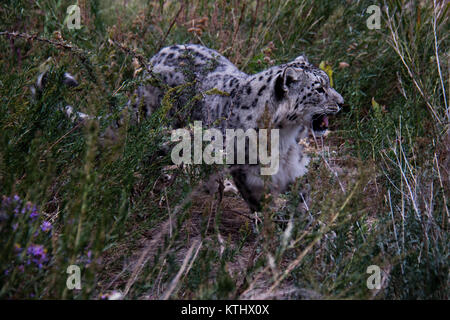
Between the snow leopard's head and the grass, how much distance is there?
0.31m

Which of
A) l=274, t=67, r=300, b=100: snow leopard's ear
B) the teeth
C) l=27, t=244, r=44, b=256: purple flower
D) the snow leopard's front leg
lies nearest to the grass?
l=27, t=244, r=44, b=256: purple flower

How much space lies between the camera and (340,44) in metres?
5.50

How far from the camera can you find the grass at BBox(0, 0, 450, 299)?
6.99 feet

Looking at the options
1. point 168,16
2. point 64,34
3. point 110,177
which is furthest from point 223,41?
point 110,177

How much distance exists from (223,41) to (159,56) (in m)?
1.01

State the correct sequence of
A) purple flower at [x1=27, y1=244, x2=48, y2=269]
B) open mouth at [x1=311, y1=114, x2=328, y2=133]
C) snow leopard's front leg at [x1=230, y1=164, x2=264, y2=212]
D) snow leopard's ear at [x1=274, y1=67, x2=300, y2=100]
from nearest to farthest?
purple flower at [x1=27, y1=244, x2=48, y2=269], snow leopard's front leg at [x1=230, y1=164, x2=264, y2=212], snow leopard's ear at [x1=274, y1=67, x2=300, y2=100], open mouth at [x1=311, y1=114, x2=328, y2=133]

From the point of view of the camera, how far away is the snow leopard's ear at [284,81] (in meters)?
3.70

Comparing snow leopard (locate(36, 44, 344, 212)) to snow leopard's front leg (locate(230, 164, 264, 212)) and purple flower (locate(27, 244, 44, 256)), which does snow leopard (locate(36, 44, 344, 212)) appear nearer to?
snow leopard's front leg (locate(230, 164, 264, 212))

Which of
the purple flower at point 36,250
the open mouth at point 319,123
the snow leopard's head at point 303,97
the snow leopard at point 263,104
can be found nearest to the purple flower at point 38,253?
the purple flower at point 36,250

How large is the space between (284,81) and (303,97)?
258mm

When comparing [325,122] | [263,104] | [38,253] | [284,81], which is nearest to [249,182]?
[263,104]

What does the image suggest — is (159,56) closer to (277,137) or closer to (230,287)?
(277,137)

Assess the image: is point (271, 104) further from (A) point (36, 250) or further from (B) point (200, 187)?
(A) point (36, 250)

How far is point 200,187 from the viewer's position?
9.19ft
